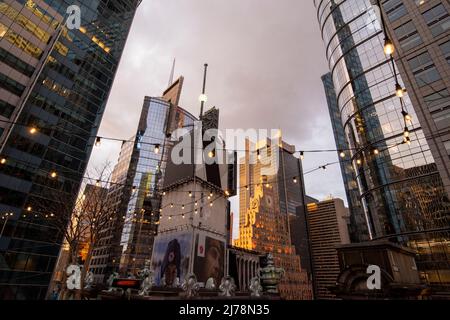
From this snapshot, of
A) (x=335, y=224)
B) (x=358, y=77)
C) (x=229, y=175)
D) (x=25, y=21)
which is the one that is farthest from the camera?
(x=335, y=224)

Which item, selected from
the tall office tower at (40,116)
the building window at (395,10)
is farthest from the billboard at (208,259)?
the building window at (395,10)

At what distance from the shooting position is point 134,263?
74000 mm

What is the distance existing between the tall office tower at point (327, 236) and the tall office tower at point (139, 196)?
117m

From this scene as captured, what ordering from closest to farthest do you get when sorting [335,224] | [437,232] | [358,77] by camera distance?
1. [437,232]
2. [358,77]
3. [335,224]

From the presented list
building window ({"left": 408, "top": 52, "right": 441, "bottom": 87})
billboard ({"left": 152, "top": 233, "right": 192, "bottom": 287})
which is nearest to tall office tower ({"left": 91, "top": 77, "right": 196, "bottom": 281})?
billboard ({"left": 152, "top": 233, "right": 192, "bottom": 287})

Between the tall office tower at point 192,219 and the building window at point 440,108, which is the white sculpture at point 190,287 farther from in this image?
the tall office tower at point 192,219

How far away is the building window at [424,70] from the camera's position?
21609mm

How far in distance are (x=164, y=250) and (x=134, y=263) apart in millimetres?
37561

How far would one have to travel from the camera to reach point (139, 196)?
8556 centimetres

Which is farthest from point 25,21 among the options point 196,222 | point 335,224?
point 335,224

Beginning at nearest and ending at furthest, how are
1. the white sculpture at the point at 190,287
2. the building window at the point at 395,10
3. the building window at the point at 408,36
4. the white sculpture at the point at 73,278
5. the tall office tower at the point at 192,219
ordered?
the white sculpture at the point at 190,287 < the white sculpture at the point at 73,278 < the building window at the point at 408,36 < the building window at the point at 395,10 < the tall office tower at the point at 192,219

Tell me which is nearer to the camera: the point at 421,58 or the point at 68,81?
the point at 421,58

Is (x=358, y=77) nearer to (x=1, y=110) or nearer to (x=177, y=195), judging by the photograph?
(x=177, y=195)

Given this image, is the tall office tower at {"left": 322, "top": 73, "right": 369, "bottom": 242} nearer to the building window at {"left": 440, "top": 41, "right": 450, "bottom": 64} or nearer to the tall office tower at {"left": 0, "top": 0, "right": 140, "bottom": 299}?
the building window at {"left": 440, "top": 41, "right": 450, "bottom": 64}
